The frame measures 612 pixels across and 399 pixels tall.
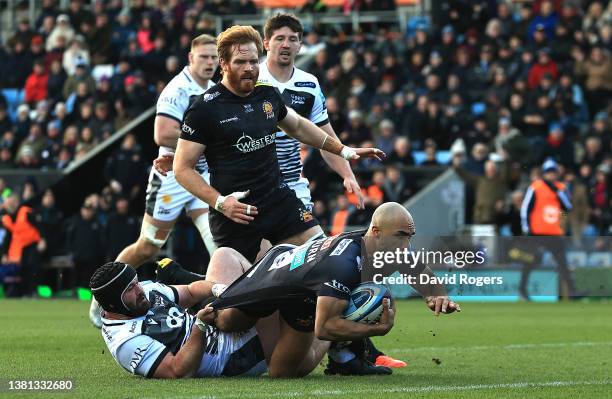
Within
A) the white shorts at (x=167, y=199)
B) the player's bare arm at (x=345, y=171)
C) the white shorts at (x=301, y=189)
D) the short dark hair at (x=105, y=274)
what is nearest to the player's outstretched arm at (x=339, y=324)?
the short dark hair at (x=105, y=274)

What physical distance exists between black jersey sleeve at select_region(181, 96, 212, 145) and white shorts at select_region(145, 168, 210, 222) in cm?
339

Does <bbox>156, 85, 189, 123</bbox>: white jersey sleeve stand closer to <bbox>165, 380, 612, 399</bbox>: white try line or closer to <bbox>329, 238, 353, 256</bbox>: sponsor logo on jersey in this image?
<bbox>329, 238, 353, 256</bbox>: sponsor logo on jersey

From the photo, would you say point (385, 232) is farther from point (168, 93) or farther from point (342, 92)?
point (342, 92)

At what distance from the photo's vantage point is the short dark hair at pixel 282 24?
1080 cm

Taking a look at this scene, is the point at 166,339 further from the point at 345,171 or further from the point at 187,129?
the point at 345,171

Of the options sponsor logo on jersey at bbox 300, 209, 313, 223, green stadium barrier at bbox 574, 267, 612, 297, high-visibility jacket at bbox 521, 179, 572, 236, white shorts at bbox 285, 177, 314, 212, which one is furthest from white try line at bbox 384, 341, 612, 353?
high-visibility jacket at bbox 521, 179, 572, 236

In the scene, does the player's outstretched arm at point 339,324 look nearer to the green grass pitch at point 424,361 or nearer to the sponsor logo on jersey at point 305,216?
the green grass pitch at point 424,361

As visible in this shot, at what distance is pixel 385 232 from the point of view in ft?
25.7

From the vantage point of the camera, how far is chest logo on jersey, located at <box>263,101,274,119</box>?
923cm

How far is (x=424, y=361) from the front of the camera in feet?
33.3

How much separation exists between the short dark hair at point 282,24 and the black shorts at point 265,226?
5.89 feet

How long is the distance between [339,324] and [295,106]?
3.35 metres

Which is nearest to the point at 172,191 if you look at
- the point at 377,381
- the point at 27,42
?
the point at 377,381

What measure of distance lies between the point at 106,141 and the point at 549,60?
817cm
